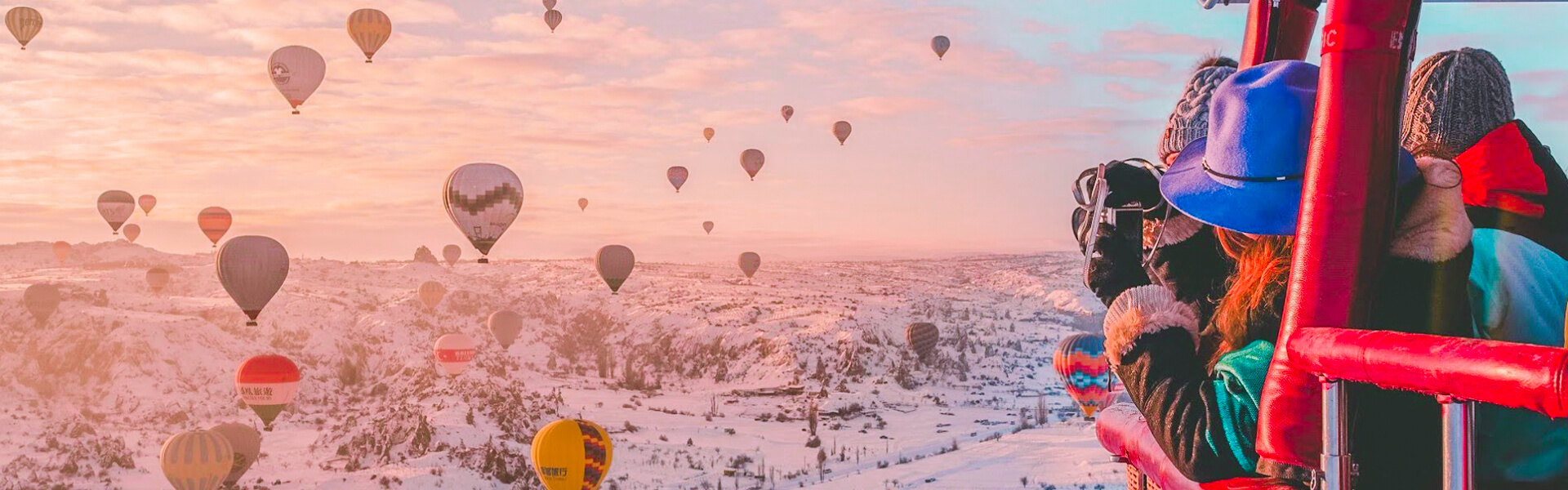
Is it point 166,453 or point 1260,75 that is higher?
point 1260,75

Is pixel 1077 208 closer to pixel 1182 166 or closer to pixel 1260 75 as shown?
pixel 1182 166

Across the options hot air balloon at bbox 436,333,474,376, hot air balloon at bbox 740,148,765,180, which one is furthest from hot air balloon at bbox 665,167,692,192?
hot air balloon at bbox 436,333,474,376

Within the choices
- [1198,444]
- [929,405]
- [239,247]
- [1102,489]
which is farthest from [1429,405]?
[929,405]

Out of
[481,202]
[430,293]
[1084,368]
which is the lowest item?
[1084,368]

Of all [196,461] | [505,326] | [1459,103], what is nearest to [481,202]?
[196,461]

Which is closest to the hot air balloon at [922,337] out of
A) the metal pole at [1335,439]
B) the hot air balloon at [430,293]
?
the hot air balloon at [430,293]

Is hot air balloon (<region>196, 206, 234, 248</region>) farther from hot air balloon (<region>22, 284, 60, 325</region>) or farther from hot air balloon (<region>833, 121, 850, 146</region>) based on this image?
hot air balloon (<region>833, 121, 850, 146</region>)

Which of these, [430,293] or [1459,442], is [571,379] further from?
[1459,442]
